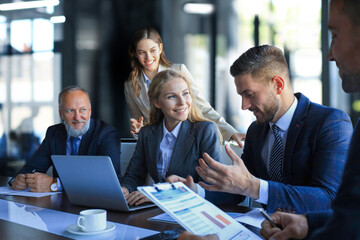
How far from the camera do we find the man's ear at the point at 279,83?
1739 millimetres

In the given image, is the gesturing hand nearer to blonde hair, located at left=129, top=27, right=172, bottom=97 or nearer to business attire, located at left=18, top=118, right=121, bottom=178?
business attire, located at left=18, top=118, right=121, bottom=178

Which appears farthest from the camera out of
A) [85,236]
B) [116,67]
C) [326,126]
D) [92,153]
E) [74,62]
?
[74,62]

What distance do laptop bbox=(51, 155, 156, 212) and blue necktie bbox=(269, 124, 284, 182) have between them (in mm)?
566

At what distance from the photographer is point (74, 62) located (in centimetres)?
513

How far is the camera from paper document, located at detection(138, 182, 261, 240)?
1.04 meters

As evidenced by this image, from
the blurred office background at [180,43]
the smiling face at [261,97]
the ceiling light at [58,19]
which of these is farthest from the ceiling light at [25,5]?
the smiling face at [261,97]

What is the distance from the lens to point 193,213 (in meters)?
1.10

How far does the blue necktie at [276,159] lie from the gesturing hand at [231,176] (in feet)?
1.12

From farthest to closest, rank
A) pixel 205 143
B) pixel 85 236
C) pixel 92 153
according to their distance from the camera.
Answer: pixel 92 153
pixel 205 143
pixel 85 236

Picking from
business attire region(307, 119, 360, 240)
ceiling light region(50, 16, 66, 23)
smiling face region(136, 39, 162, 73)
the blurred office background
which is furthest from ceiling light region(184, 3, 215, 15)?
business attire region(307, 119, 360, 240)

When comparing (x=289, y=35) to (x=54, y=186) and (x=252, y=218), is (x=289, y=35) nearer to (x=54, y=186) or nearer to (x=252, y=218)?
(x=54, y=186)

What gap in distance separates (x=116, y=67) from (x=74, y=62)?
0.75 metres

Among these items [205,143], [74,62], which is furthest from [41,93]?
[205,143]

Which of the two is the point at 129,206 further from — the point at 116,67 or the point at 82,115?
the point at 116,67
